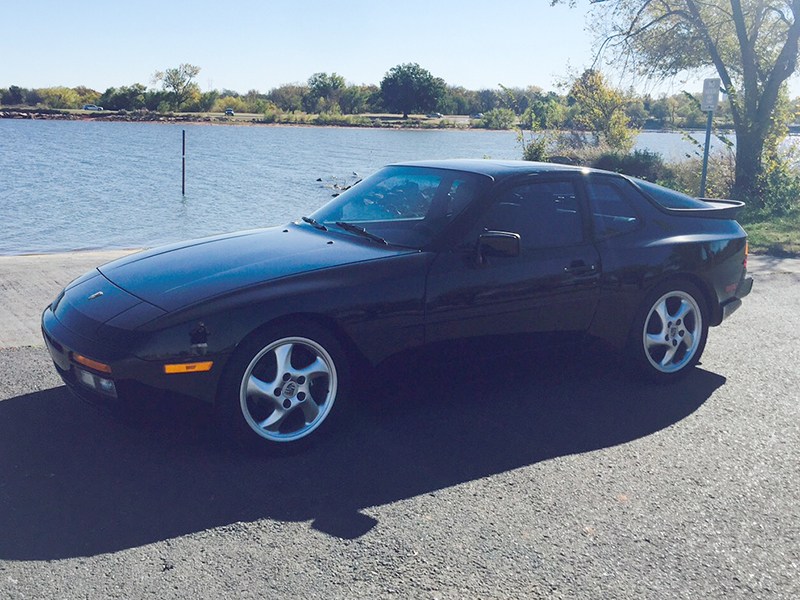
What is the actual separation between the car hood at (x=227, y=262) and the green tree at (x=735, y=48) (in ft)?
49.0

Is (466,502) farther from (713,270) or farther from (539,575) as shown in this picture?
(713,270)

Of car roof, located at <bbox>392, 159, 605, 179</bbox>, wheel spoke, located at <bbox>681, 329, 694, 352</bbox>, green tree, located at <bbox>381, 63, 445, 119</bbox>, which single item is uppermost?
green tree, located at <bbox>381, 63, 445, 119</bbox>

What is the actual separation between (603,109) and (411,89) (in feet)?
333

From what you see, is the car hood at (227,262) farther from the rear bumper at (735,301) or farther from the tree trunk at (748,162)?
the tree trunk at (748,162)

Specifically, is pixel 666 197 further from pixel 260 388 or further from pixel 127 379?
pixel 127 379

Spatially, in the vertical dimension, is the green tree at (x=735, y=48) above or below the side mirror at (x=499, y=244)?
above

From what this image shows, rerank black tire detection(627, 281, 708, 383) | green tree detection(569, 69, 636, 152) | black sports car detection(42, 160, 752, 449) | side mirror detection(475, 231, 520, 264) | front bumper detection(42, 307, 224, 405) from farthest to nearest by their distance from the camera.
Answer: green tree detection(569, 69, 636, 152), black tire detection(627, 281, 708, 383), side mirror detection(475, 231, 520, 264), black sports car detection(42, 160, 752, 449), front bumper detection(42, 307, 224, 405)

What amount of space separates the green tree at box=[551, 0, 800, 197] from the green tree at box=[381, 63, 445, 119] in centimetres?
11230

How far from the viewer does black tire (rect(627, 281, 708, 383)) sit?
5.51 m

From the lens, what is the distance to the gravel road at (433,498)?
3162 mm

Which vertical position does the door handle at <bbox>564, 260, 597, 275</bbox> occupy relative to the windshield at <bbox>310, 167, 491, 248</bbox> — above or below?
below

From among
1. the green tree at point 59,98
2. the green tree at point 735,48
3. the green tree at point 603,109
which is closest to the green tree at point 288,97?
the green tree at point 59,98

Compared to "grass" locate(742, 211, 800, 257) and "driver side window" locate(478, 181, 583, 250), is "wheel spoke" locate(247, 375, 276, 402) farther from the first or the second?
"grass" locate(742, 211, 800, 257)

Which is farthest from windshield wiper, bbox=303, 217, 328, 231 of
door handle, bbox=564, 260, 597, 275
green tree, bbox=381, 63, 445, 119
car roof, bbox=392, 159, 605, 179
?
green tree, bbox=381, 63, 445, 119
